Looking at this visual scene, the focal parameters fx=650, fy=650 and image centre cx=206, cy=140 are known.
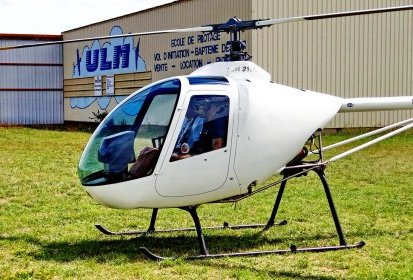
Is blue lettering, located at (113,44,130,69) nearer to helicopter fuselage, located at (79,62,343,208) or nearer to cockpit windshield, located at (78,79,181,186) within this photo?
helicopter fuselage, located at (79,62,343,208)

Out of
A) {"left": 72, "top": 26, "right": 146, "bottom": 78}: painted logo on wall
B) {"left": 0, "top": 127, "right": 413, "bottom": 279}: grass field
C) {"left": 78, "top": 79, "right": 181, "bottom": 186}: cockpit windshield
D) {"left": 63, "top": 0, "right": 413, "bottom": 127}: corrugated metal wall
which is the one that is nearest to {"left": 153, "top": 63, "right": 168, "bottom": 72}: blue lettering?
{"left": 72, "top": 26, "right": 146, "bottom": 78}: painted logo on wall

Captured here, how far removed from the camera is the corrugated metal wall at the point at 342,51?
64.7 ft

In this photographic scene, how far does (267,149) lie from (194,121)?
2.70 feet

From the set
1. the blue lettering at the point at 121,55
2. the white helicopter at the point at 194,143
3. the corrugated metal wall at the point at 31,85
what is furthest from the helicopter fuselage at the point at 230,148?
the corrugated metal wall at the point at 31,85

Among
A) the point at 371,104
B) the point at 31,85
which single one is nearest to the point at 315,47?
the point at 371,104

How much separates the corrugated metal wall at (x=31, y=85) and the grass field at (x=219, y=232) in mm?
18553

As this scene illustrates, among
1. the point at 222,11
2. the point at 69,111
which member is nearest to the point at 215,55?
the point at 222,11

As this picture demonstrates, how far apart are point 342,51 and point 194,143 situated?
1543 cm

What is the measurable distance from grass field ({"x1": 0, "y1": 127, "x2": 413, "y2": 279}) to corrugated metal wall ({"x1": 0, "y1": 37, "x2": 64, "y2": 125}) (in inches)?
730

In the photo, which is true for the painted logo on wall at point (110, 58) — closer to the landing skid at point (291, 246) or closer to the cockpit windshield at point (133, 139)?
the landing skid at point (291, 246)

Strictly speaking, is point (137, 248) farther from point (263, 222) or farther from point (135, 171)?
point (263, 222)

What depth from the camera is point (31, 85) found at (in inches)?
1221

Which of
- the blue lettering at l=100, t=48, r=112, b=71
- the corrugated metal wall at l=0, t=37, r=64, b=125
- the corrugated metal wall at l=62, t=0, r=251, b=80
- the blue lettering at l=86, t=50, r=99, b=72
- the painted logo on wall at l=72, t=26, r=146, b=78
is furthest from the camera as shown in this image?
the corrugated metal wall at l=0, t=37, r=64, b=125

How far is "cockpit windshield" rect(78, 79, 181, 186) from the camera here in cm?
593
